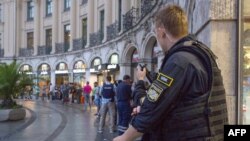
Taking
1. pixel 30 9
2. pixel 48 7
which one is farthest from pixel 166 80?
pixel 30 9

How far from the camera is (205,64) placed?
2643 mm

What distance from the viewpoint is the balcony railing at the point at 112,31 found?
30.8 meters

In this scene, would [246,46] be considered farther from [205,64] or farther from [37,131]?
[37,131]

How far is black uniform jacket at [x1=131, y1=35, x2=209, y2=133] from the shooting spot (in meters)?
2.53

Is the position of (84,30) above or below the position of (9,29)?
below

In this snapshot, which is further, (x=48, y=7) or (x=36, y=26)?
(x=36, y=26)

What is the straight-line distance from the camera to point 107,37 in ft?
108

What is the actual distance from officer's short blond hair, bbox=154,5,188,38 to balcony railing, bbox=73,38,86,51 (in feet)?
122

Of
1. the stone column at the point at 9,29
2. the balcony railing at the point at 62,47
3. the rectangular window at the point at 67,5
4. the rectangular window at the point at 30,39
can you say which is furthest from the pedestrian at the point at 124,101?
the stone column at the point at 9,29

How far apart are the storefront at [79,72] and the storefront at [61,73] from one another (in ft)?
5.44

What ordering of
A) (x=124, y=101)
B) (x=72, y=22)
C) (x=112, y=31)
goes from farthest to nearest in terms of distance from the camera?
(x=72, y=22) < (x=112, y=31) < (x=124, y=101)

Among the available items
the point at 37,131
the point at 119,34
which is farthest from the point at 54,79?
the point at 37,131

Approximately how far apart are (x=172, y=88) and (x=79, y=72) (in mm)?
38144

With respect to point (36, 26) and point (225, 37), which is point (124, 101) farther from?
point (36, 26)
